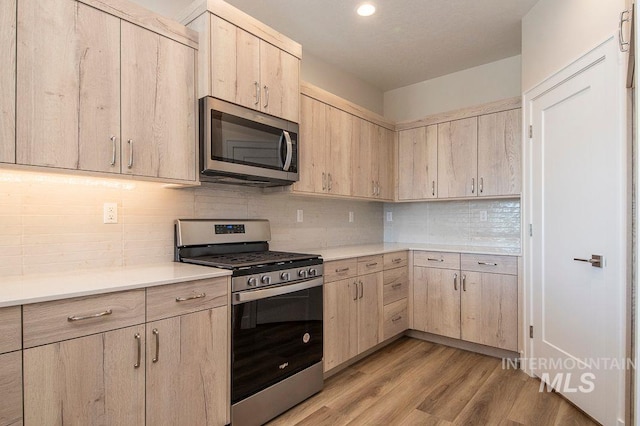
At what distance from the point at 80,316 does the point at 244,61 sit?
1.69 meters

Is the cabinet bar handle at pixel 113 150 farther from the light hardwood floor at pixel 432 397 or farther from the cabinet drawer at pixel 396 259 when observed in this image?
the cabinet drawer at pixel 396 259

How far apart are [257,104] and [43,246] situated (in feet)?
4.74

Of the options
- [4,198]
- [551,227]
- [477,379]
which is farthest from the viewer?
[477,379]

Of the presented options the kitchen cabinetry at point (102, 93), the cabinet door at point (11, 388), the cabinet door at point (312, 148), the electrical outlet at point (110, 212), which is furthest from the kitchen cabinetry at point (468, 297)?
the cabinet door at point (11, 388)

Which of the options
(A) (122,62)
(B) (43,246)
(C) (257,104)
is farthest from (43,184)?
(C) (257,104)

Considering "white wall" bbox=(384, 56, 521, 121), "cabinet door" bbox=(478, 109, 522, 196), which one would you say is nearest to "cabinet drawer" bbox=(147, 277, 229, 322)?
"cabinet door" bbox=(478, 109, 522, 196)

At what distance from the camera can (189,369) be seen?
1.77 metres

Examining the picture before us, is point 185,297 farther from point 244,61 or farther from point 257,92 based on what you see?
point 244,61

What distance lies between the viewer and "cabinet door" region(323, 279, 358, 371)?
2.61m

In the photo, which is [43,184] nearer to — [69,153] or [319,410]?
[69,153]

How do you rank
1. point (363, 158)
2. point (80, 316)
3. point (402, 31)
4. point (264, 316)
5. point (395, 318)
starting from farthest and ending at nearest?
point (363, 158) < point (395, 318) < point (402, 31) < point (264, 316) < point (80, 316)

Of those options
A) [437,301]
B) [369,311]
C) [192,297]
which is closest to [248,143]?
[192,297]

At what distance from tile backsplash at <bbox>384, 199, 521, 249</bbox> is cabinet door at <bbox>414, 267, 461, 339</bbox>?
64 cm

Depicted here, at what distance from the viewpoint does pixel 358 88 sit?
4.09 m
